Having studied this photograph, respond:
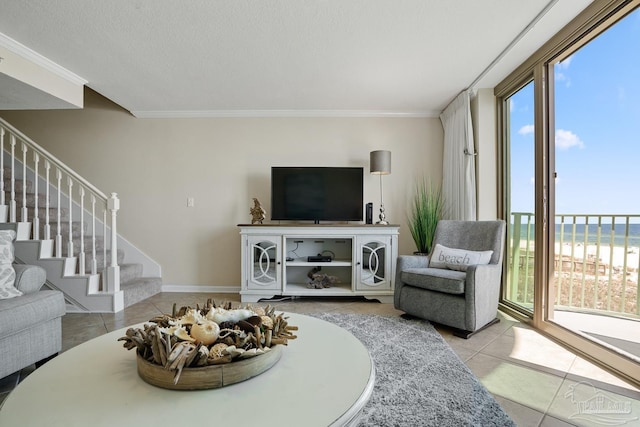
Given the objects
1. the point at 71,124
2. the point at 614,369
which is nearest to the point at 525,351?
the point at 614,369

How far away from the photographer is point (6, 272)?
180cm

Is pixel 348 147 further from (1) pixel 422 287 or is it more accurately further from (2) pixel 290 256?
(1) pixel 422 287

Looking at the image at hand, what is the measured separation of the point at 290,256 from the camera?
3688 mm

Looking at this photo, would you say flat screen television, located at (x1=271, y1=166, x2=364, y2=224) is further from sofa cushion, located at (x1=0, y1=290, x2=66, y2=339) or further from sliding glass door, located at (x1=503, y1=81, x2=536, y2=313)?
sofa cushion, located at (x1=0, y1=290, x2=66, y2=339)

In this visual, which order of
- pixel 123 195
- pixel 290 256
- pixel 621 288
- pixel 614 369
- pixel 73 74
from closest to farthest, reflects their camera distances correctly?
pixel 614 369
pixel 621 288
pixel 73 74
pixel 290 256
pixel 123 195

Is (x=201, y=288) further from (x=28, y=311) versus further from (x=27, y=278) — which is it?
(x=28, y=311)

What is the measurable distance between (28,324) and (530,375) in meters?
2.79

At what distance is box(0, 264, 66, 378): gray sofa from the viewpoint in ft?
5.30

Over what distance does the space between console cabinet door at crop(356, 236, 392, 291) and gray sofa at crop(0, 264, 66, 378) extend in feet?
8.12

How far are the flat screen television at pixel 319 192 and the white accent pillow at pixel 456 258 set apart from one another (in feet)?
3.41

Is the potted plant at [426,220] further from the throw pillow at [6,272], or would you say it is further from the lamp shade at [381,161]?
the throw pillow at [6,272]

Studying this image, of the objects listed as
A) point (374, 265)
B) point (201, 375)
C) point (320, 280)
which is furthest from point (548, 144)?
point (201, 375)

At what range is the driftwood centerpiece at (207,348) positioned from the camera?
0.83 m

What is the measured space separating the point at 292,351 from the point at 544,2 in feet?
8.11
